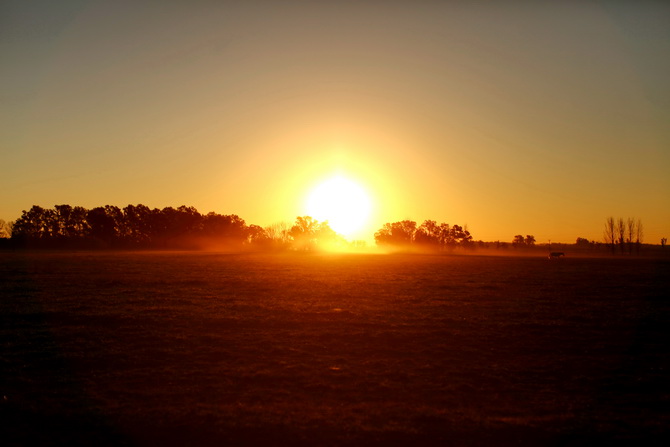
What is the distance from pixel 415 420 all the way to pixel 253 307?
14.8 meters

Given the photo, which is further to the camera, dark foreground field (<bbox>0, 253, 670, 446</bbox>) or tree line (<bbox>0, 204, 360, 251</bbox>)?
tree line (<bbox>0, 204, 360, 251</bbox>)

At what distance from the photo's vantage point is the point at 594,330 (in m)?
18.4

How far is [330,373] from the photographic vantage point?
12461mm

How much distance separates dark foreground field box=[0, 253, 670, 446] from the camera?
8.91m

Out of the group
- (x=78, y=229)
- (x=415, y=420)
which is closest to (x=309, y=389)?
(x=415, y=420)

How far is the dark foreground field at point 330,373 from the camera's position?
8.91 meters

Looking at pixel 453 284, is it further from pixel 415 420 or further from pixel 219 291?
pixel 415 420

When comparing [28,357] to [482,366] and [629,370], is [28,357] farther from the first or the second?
[629,370]

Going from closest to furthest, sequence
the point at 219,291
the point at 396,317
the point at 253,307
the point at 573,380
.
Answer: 1. the point at 573,380
2. the point at 396,317
3. the point at 253,307
4. the point at 219,291

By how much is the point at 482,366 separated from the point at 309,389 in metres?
5.09

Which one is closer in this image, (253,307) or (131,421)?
(131,421)

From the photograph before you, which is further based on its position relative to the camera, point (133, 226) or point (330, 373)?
point (133, 226)

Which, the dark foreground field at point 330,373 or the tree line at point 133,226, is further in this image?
the tree line at point 133,226

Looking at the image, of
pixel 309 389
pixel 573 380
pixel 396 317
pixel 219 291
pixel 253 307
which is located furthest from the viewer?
pixel 219 291
